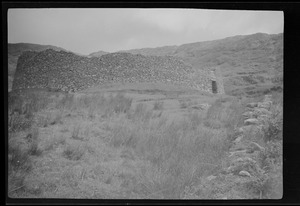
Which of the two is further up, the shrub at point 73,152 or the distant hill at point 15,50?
the distant hill at point 15,50

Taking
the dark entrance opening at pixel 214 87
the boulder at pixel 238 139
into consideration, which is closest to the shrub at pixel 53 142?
the dark entrance opening at pixel 214 87

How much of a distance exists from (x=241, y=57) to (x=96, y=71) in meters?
1.56

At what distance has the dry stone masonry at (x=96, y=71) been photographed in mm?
4664

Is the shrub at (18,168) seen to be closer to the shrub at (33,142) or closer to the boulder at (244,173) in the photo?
the shrub at (33,142)

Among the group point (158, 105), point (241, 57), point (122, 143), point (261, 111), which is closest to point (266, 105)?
point (261, 111)

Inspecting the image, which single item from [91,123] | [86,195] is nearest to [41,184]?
[86,195]

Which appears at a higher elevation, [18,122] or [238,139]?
[18,122]

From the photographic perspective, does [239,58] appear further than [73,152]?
Yes

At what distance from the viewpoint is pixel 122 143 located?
4691 millimetres

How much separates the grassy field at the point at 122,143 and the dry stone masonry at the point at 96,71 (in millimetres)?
102

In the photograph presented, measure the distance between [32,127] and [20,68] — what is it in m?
0.63

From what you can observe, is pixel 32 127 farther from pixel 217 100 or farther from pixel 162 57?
pixel 217 100

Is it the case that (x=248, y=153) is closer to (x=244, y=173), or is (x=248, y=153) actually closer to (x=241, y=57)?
(x=244, y=173)

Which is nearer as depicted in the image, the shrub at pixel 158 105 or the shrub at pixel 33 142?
the shrub at pixel 33 142
